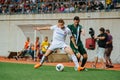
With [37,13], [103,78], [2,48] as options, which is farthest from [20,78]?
[2,48]

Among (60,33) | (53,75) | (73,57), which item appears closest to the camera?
(53,75)

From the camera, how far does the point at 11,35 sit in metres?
A: 35.1

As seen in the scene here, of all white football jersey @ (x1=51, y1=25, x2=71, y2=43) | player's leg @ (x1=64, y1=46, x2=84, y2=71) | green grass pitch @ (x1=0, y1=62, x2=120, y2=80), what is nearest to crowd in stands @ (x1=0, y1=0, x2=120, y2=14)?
white football jersey @ (x1=51, y1=25, x2=71, y2=43)

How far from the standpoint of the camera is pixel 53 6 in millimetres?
32469

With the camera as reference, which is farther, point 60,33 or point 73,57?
point 60,33

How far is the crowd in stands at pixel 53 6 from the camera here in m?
29.2

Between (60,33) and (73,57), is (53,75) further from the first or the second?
(60,33)

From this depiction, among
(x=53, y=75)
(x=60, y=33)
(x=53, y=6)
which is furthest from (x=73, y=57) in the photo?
(x=53, y=6)

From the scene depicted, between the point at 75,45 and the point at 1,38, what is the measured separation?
20.2m

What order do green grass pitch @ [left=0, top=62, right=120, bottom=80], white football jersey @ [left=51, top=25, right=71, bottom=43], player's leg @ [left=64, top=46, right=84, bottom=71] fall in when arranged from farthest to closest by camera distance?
white football jersey @ [left=51, top=25, right=71, bottom=43] → player's leg @ [left=64, top=46, right=84, bottom=71] → green grass pitch @ [left=0, top=62, right=120, bottom=80]

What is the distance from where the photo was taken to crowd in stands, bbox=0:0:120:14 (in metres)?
29.2

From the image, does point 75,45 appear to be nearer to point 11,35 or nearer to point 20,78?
point 20,78

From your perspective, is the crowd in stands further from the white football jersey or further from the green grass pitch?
the green grass pitch

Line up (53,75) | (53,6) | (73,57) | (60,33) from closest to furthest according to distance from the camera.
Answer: (53,75) < (73,57) < (60,33) < (53,6)
